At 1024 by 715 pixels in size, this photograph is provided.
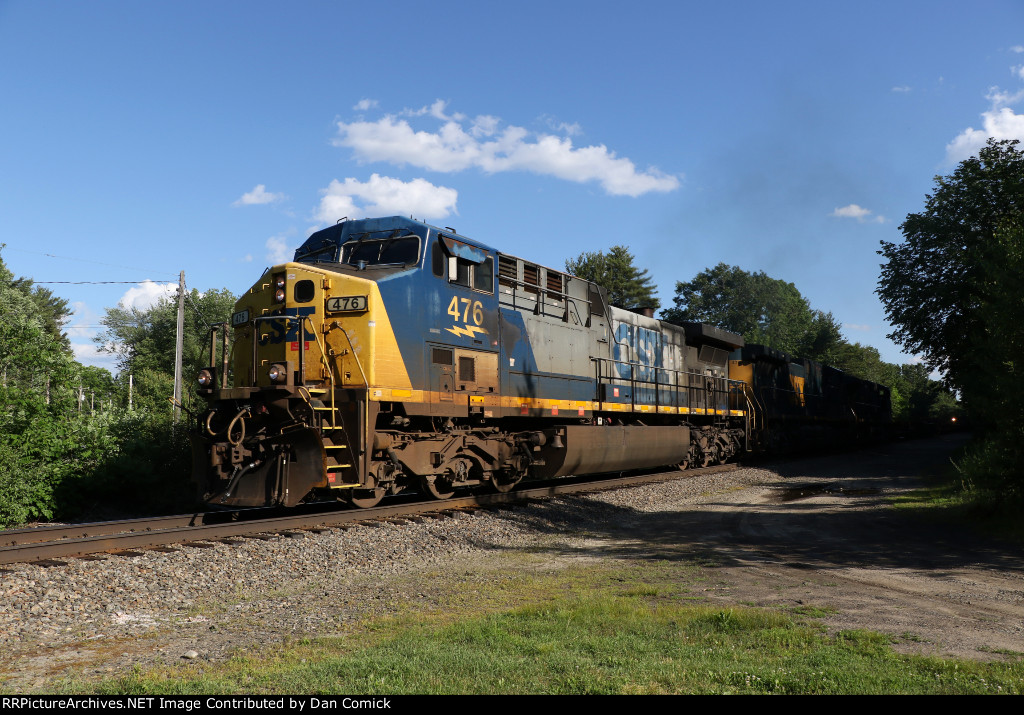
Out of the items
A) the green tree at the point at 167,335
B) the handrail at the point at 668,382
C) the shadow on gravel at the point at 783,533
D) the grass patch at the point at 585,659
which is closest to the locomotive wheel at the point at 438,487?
the shadow on gravel at the point at 783,533

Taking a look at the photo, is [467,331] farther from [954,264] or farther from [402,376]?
[954,264]

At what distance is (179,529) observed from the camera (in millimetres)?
8680

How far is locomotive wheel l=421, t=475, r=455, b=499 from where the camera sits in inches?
446

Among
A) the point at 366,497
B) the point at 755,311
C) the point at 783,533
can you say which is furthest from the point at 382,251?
the point at 755,311

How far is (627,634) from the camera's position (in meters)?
5.19

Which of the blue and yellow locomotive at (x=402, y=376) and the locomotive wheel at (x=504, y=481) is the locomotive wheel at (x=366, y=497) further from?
the locomotive wheel at (x=504, y=481)

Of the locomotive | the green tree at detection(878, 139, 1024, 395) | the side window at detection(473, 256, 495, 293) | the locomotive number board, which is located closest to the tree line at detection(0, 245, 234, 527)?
the locomotive

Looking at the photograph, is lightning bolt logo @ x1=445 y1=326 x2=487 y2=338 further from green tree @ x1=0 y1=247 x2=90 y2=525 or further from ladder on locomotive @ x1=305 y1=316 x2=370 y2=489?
green tree @ x1=0 y1=247 x2=90 y2=525

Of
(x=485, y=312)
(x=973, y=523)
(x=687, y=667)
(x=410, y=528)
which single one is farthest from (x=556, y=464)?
(x=687, y=667)

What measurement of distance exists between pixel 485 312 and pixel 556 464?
3574 mm

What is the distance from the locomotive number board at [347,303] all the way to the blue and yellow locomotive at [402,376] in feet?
0.06

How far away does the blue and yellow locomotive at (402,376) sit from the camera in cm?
938

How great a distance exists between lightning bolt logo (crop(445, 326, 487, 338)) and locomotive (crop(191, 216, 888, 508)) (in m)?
0.03

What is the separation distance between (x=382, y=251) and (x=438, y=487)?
420 cm
